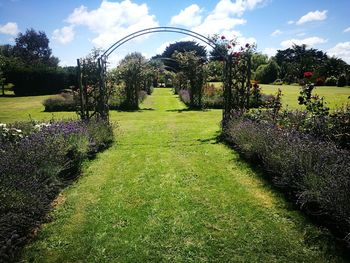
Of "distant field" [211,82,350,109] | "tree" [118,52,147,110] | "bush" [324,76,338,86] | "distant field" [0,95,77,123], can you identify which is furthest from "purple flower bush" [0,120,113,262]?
"bush" [324,76,338,86]

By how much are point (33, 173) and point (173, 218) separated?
2273 millimetres

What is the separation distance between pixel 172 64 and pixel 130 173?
65.4 m

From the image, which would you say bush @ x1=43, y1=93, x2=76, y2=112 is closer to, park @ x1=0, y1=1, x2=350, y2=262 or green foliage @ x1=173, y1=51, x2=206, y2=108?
green foliage @ x1=173, y1=51, x2=206, y2=108

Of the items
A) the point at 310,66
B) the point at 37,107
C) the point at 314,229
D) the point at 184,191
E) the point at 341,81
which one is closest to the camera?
the point at 314,229

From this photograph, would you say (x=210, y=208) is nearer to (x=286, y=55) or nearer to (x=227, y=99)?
(x=227, y=99)

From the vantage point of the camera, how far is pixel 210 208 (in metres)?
5.27

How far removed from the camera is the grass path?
400cm

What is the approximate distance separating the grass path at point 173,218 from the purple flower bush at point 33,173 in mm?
290

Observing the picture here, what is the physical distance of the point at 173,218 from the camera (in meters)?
4.95

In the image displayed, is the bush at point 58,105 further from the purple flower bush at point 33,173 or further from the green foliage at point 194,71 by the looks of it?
the purple flower bush at point 33,173

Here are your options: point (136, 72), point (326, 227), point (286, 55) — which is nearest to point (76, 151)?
point (326, 227)

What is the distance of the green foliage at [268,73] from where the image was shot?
55.8 metres

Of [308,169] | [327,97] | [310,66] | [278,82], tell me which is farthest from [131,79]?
[310,66]

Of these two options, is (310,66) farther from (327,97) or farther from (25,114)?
(25,114)
